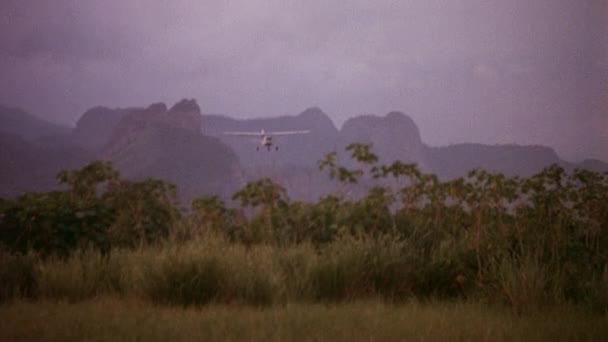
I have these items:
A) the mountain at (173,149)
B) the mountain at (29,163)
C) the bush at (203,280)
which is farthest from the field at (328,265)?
the mountain at (173,149)

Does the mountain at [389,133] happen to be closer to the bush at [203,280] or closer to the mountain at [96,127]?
the mountain at [96,127]

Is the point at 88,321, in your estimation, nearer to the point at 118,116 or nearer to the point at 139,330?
the point at 139,330

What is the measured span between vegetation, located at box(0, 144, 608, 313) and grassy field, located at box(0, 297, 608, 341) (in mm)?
405

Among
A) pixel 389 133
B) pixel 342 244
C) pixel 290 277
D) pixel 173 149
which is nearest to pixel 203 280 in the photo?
pixel 290 277

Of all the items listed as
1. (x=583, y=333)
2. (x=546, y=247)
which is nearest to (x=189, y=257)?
(x=583, y=333)

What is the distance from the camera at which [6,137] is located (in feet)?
43.6

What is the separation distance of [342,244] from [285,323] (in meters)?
2.17

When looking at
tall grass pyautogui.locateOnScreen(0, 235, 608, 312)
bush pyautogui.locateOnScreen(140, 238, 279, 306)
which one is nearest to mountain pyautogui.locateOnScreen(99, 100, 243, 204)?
tall grass pyautogui.locateOnScreen(0, 235, 608, 312)

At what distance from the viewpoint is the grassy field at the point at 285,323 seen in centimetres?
408

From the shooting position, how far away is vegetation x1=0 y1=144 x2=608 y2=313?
18.3 feet

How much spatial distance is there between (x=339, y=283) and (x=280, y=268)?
2.31ft

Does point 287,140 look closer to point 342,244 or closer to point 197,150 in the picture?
point 197,150

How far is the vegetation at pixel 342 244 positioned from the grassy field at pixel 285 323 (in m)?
0.41

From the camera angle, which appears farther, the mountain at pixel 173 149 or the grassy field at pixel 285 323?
the mountain at pixel 173 149
